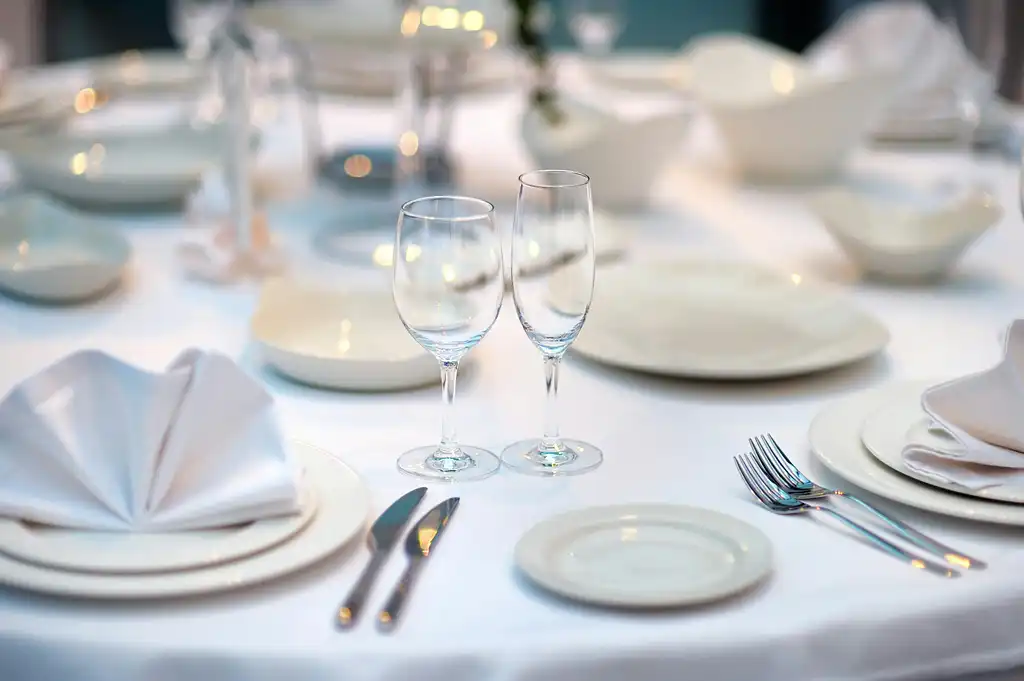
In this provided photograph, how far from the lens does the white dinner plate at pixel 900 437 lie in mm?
875

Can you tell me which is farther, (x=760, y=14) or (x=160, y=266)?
(x=760, y=14)

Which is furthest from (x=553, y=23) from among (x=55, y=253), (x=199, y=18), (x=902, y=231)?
(x=55, y=253)

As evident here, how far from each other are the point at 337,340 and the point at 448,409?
29 centimetres

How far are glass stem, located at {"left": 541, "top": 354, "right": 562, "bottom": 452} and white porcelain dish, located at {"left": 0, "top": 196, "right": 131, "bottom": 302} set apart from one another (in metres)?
0.60

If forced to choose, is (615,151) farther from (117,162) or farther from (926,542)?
(926,542)

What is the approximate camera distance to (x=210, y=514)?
0.80 meters

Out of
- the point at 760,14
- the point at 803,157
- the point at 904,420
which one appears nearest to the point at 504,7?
the point at 803,157

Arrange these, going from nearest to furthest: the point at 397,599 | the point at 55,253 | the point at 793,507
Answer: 1. the point at 397,599
2. the point at 793,507
3. the point at 55,253

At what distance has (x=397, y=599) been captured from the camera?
2.43ft

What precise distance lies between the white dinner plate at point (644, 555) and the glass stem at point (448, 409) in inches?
6.3

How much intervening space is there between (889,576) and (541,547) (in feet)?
0.72

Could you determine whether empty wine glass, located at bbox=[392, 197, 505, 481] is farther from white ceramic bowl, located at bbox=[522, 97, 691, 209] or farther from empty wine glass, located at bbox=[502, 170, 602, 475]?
white ceramic bowl, located at bbox=[522, 97, 691, 209]

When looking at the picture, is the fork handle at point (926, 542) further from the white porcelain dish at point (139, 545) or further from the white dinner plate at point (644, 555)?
the white porcelain dish at point (139, 545)

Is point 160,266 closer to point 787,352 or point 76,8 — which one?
point 787,352
